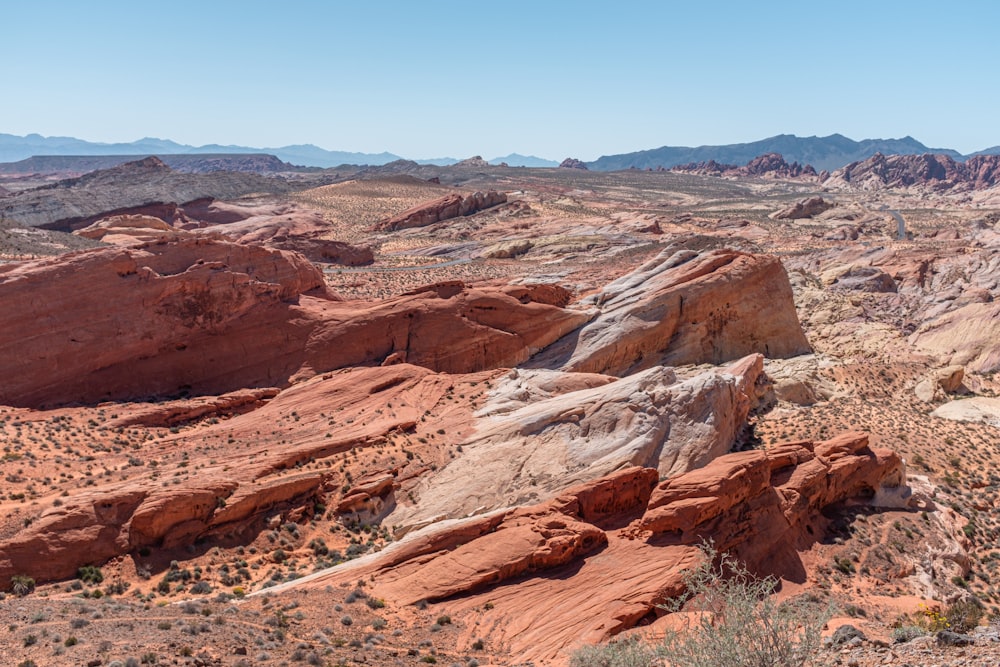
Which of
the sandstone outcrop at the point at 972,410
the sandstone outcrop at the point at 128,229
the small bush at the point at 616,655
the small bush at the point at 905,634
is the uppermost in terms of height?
the sandstone outcrop at the point at 128,229

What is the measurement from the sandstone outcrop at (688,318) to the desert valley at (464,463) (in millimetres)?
145

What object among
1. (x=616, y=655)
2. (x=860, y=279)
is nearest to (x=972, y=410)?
(x=860, y=279)

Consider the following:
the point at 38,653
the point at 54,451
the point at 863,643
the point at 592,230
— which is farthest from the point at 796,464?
the point at 592,230

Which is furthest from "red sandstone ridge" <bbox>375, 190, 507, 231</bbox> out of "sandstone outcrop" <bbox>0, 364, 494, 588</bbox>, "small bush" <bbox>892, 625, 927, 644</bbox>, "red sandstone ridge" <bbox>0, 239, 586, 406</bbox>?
"small bush" <bbox>892, 625, 927, 644</bbox>

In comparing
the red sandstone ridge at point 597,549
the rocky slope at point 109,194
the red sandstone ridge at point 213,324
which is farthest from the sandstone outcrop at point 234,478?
the rocky slope at point 109,194

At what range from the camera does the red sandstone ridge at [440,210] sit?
102 metres

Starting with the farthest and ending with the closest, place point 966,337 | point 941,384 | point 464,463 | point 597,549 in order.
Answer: point 966,337 < point 941,384 < point 464,463 < point 597,549

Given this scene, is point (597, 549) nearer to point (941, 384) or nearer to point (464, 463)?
point (464, 463)

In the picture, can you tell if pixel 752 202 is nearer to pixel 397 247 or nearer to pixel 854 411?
pixel 397 247

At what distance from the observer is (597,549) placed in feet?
58.3

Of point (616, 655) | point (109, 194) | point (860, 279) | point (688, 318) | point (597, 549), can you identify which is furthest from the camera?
point (109, 194)

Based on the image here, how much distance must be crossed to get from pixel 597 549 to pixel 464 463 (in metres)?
6.13

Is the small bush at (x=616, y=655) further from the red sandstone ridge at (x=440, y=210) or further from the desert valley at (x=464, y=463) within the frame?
the red sandstone ridge at (x=440, y=210)

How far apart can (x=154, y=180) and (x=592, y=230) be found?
2796 inches
